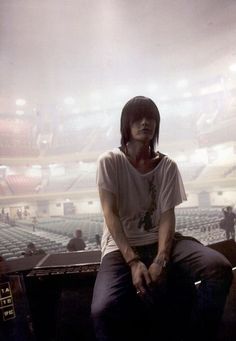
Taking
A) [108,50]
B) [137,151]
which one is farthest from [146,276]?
[108,50]

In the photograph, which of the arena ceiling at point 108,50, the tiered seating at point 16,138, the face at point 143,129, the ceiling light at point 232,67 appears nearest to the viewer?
the face at point 143,129

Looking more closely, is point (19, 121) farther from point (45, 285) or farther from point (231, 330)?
point (231, 330)

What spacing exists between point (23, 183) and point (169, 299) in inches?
352

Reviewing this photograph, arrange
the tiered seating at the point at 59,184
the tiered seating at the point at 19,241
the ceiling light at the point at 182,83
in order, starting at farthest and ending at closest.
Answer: the tiered seating at the point at 59,184 < the ceiling light at the point at 182,83 < the tiered seating at the point at 19,241

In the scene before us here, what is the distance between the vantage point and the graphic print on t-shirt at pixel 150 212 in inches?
47.5

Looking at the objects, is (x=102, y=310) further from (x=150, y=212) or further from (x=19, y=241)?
(x=19, y=241)

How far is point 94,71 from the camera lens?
236 inches

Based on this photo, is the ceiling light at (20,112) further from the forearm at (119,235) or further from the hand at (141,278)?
the hand at (141,278)

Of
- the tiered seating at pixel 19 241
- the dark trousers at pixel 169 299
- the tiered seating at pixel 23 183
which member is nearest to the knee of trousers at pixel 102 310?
the dark trousers at pixel 169 299

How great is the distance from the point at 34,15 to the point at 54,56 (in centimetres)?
116

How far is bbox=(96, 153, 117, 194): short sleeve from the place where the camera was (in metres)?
1.17

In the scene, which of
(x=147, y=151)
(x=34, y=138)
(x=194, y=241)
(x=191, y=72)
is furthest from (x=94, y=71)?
(x=194, y=241)

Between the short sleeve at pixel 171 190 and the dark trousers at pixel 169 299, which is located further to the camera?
the short sleeve at pixel 171 190

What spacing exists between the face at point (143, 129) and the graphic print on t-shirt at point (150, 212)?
8.0 inches
